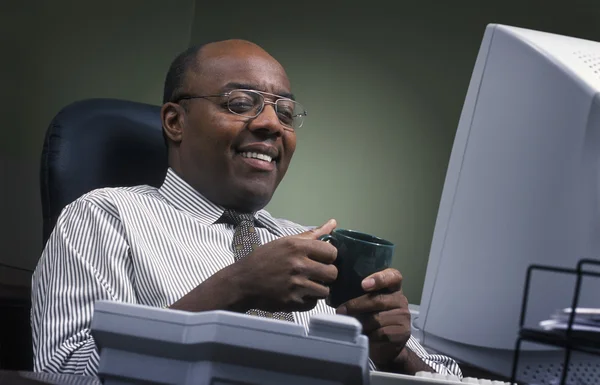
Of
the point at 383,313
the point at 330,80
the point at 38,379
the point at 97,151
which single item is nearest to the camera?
the point at 38,379

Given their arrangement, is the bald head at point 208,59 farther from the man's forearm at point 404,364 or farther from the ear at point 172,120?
the man's forearm at point 404,364

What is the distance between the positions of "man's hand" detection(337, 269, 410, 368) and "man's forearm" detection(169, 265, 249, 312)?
5.7 inches

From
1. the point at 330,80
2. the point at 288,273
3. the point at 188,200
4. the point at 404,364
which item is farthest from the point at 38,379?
the point at 330,80

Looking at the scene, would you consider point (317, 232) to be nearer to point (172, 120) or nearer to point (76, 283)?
point (76, 283)

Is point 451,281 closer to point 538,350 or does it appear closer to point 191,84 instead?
point 538,350

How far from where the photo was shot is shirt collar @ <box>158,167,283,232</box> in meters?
1.53

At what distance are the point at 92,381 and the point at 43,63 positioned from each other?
Answer: 1859mm

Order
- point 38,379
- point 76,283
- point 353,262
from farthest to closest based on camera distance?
point 76,283 → point 353,262 → point 38,379

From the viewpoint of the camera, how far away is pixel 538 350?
107cm

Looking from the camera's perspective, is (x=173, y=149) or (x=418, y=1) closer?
(x=173, y=149)

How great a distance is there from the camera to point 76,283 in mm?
1277

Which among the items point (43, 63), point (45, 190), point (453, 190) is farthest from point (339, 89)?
point (453, 190)

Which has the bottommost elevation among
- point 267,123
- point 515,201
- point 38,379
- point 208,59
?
point 38,379

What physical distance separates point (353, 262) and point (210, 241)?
0.58 metres
